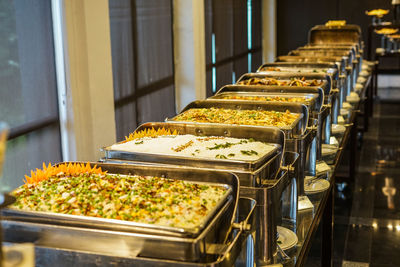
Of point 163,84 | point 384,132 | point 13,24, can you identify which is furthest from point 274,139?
point 384,132

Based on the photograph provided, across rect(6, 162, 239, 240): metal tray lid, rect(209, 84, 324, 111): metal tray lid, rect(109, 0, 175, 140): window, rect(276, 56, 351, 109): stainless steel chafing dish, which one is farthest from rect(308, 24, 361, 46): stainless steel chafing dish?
rect(6, 162, 239, 240): metal tray lid

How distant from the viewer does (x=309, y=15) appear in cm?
1055

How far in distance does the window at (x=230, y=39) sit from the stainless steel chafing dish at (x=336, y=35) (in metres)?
1.28

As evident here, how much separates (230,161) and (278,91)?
5.21 ft

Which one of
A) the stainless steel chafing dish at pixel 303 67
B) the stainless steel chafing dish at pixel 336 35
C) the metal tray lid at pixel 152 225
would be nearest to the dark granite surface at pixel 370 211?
the stainless steel chafing dish at pixel 303 67

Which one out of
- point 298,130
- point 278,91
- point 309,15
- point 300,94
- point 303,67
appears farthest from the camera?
point 309,15

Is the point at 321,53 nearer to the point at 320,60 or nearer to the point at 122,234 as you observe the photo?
the point at 320,60

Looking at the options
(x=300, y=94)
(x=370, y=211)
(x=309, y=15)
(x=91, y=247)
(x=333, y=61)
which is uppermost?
(x=309, y=15)

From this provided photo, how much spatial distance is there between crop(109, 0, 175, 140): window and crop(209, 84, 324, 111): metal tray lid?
113 cm

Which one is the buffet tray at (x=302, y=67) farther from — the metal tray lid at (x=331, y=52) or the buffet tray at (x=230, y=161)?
the buffet tray at (x=230, y=161)

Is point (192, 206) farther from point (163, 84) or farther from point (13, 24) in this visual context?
point (163, 84)

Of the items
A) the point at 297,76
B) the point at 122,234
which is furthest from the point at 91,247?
the point at 297,76

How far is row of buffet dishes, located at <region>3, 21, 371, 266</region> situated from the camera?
105 centimetres

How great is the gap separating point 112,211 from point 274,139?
849 mm
